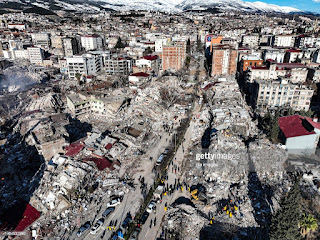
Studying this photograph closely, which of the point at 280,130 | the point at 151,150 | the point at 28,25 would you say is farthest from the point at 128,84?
the point at 28,25

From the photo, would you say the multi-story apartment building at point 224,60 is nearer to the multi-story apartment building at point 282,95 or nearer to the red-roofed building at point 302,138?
the multi-story apartment building at point 282,95

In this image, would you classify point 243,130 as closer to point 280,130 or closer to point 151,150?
point 280,130

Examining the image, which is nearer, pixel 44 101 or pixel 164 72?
pixel 44 101

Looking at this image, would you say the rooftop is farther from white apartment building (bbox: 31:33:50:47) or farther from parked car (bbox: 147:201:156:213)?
white apartment building (bbox: 31:33:50:47)

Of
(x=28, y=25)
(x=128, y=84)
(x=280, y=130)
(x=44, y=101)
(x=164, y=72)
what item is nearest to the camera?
(x=280, y=130)

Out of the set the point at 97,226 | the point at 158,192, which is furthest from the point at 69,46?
the point at 97,226

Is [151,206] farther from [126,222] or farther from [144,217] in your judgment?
[126,222]
